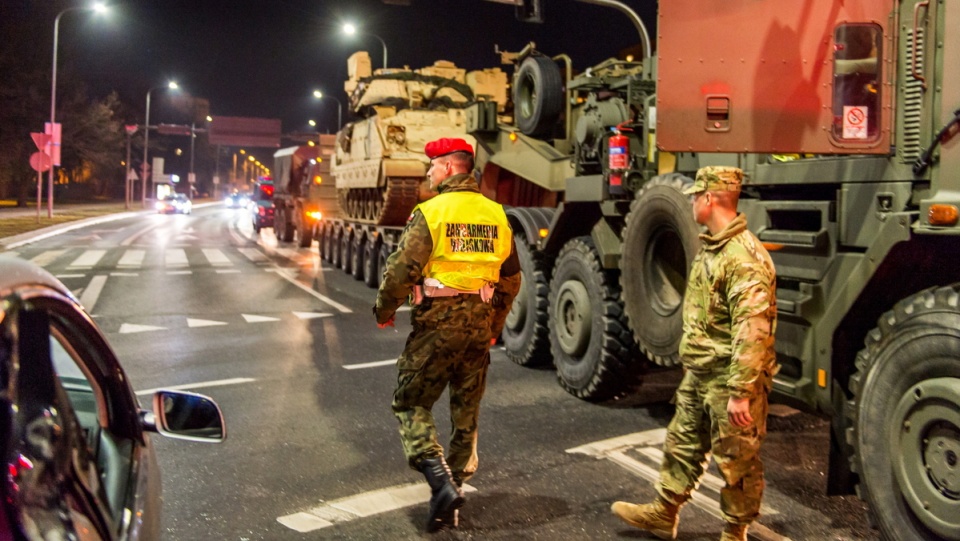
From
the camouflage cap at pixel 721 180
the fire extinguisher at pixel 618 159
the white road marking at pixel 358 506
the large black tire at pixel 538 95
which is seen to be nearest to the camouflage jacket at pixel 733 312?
the camouflage cap at pixel 721 180

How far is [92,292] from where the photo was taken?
1423cm

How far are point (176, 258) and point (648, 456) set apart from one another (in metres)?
17.2

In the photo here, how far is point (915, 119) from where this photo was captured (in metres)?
4.44

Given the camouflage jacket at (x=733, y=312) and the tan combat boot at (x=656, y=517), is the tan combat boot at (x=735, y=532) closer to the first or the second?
the tan combat boot at (x=656, y=517)

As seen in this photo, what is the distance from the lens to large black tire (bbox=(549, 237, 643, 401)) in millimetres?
7156

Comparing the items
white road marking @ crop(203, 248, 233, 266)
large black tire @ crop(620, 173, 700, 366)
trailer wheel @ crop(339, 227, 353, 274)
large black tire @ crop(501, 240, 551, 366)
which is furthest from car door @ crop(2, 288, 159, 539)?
white road marking @ crop(203, 248, 233, 266)

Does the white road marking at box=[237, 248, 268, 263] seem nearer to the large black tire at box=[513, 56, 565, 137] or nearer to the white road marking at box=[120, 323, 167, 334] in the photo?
the white road marking at box=[120, 323, 167, 334]

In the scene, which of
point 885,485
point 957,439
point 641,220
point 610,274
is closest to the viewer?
point 957,439

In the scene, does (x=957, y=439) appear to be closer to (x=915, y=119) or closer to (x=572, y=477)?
(x=915, y=119)

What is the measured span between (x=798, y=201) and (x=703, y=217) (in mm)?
1099

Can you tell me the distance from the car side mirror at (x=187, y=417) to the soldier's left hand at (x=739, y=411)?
87.2 inches

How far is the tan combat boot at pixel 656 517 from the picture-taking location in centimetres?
438

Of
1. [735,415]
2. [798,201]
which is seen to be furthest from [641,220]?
[735,415]

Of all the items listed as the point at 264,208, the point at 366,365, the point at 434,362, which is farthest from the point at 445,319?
the point at 264,208
